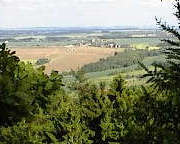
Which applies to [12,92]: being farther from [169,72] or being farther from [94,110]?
[94,110]

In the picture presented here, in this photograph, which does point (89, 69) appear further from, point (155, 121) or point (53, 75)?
point (155, 121)

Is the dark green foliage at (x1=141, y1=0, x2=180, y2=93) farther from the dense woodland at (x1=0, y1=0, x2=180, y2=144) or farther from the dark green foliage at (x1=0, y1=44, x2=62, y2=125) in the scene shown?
the dark green foliage at (x1=0, y1=44, x2=62, y2=125)

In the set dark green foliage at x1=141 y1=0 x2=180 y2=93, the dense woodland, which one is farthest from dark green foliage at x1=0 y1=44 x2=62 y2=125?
dark green foliage at x1=141 y1=0 x2=180 y2=93

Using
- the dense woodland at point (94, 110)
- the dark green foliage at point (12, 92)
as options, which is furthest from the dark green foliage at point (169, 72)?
the dark green foliage at point (12, 92)

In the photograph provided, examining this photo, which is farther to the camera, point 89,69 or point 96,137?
point 89,69

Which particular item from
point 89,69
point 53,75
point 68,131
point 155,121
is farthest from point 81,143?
point 89,69

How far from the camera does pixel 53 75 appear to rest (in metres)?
31.0

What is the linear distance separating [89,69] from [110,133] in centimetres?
14954

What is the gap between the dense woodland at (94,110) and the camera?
399 inches

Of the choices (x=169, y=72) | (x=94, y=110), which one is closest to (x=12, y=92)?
(x=169, y=72)

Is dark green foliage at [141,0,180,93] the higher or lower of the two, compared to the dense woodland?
higher

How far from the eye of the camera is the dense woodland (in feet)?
33.3

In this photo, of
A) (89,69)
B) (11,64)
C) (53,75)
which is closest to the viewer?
(11,64)

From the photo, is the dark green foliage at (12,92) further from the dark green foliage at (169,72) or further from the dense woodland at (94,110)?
the dark green foliage at (169,72)
